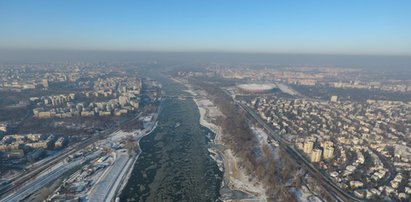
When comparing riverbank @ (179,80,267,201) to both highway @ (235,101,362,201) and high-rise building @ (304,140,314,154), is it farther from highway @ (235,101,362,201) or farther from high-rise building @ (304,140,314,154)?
high-rise building @ (304,140,314,154)

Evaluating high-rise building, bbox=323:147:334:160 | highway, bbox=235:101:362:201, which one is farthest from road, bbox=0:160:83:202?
high-rise building, bbox=323:147:334:160

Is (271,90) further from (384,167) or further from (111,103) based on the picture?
(384,167)

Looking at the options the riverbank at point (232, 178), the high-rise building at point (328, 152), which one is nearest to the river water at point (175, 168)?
the riverbank at point (232, 178)

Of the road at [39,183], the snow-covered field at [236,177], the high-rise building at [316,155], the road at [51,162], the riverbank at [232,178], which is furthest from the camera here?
the high-rise building at [316,155]

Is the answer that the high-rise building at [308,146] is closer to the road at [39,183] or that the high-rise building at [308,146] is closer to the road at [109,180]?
the road at [109,180]

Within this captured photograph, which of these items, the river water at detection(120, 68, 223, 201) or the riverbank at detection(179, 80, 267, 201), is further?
the river water at detection(120, 68, 223, 201)

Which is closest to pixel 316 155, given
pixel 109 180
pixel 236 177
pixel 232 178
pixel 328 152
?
pixel 328 152

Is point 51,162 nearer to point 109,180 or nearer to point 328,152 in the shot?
point 109,180

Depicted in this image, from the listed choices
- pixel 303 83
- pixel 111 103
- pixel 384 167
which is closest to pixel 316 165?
Result: pixel 384 167
